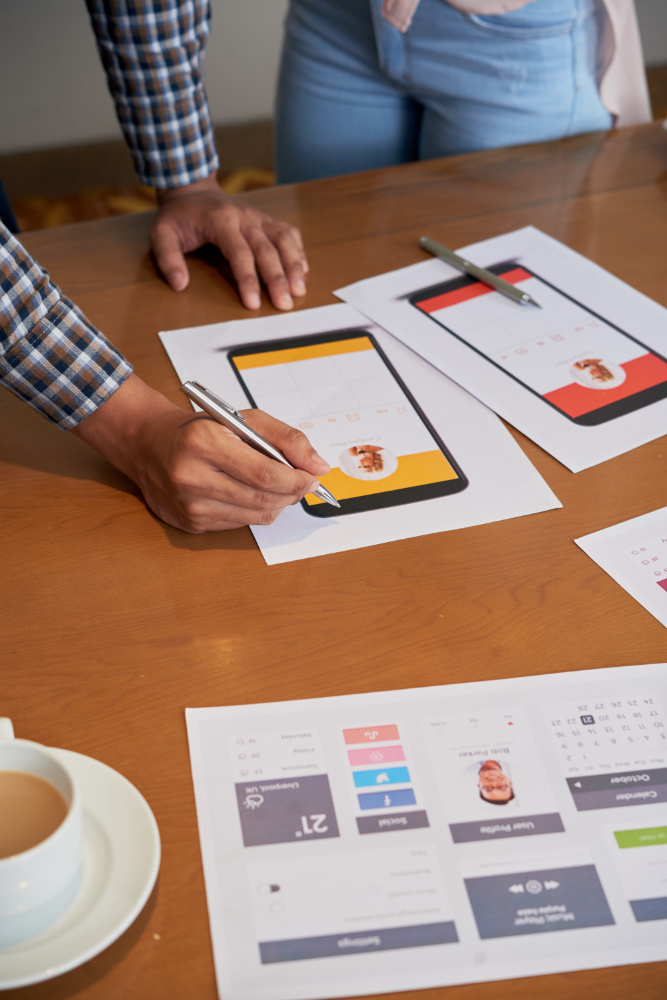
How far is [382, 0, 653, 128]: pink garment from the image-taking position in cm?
106

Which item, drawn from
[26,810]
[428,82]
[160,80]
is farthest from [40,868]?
[428,82]

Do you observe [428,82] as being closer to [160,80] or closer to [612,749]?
[160,80]

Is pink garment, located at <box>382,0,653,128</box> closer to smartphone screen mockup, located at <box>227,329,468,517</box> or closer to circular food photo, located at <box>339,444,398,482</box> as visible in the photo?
smartphone screen mockup, located at <box>227,329,468,517</box>

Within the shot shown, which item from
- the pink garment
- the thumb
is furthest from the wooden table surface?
the pink garment

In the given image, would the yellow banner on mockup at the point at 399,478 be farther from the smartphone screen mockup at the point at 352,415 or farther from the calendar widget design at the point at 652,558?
the calendar widget design at the point at 652,558

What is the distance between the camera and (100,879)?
1.45 ft

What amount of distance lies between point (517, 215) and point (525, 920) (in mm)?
878

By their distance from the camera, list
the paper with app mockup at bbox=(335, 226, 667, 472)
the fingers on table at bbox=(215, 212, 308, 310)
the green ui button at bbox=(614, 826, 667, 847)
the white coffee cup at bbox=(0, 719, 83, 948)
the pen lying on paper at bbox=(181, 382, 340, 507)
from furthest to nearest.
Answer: the fingers on table at bbox=(215, 212, 308, 310)
the paper with app mockup at bbox=(335, 226, 667, 472)
the pen lying on paper at bbox=(181, 382, 340, 507)
the green ui button at bbox=(614, 826, 667, 847)
the white coffee cup at bbox=(0, 719, 83, 948)

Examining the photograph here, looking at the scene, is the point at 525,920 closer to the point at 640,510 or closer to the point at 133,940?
the point at 133,940

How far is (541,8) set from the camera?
1.08m

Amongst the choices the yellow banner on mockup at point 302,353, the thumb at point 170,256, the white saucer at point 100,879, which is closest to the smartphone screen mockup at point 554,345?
the yellow banner on mockup at point 302,353

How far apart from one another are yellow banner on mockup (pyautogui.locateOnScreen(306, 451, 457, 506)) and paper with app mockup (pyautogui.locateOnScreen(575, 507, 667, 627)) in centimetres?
13

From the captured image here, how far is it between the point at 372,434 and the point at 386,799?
0.36 meters

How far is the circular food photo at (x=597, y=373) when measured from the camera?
0.82m
